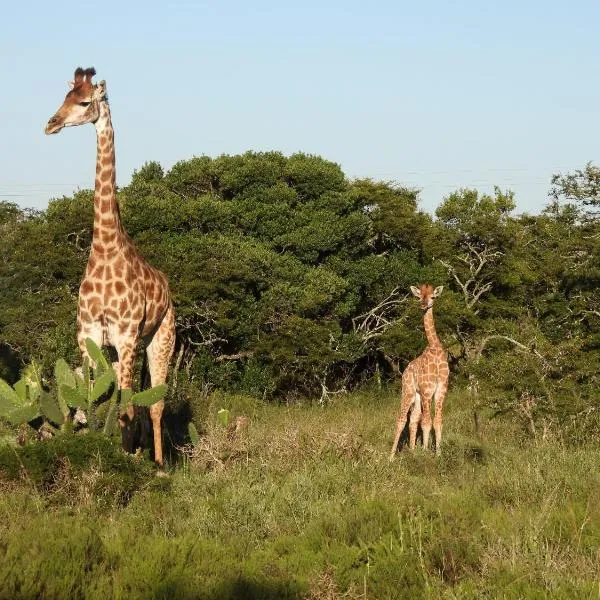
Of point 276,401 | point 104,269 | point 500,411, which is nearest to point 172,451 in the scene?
point 104,269

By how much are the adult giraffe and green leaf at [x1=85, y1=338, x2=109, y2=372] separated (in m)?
0.31

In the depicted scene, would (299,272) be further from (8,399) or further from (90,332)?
(8,399)

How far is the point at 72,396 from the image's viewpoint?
28.2 feet

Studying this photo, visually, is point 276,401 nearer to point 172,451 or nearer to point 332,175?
point 332,175

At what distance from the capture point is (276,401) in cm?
1933

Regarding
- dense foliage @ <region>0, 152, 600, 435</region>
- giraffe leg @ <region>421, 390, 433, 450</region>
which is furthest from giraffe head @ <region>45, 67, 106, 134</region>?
dense foliage @ <region>0, 152, 600, 435</region>

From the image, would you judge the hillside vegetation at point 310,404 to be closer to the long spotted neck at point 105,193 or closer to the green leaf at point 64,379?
the green leaf at point 64,379

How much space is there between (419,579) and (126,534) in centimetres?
202

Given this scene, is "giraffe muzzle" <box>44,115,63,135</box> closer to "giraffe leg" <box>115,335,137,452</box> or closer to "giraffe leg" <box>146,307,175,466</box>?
"giraffe leg" <box>115,335,137,452</box>

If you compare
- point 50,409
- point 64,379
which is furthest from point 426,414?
point 50,409

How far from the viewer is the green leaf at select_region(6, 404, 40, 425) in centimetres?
861

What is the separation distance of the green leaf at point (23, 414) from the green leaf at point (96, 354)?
2.30ft

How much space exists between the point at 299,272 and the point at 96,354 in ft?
38.8

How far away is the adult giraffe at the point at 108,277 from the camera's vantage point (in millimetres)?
9547
